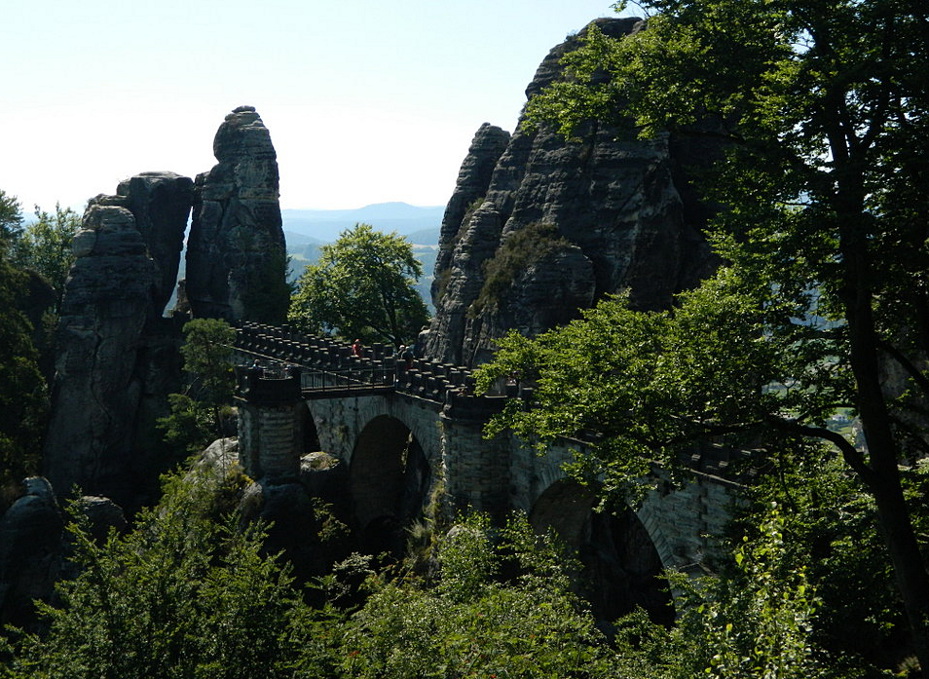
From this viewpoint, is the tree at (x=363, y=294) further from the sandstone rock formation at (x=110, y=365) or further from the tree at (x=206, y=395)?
the sandstone rock formation at (x=110, y=365)

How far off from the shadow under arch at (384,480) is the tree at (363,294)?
16740 millimetres

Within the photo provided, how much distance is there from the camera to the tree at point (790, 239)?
12203mm

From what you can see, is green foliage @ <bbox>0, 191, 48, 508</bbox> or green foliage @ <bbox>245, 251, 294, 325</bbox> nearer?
green foliage @ <bbox>0, 191, 48, 508</bbox>

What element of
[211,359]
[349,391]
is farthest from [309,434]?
[349,391]

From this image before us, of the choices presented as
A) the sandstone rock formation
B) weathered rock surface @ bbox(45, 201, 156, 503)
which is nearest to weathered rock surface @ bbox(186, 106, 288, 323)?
the sandstone rock formation

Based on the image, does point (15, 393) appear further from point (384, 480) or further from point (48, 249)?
point (48, 249)

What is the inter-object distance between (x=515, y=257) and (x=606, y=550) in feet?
51.8

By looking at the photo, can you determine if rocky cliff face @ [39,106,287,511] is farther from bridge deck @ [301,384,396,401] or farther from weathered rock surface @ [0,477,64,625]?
bridge deck @ [301,384,396,401]

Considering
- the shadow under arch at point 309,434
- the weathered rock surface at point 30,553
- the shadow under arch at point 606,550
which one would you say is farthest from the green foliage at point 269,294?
the shadow under arch at point 606,550

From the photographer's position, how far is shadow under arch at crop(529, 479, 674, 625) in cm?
2858

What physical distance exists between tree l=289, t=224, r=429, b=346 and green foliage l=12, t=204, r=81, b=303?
19.9 meters

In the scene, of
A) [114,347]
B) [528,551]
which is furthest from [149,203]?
[528,551]

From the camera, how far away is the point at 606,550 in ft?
112

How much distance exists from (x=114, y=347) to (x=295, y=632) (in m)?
44.1
